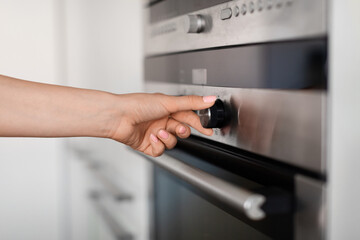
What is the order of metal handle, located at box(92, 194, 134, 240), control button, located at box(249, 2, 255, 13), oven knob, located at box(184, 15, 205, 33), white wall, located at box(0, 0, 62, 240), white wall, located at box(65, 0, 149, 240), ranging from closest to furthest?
control button, located at box(249, 2, 255, 13)
oven knob, located at box(184, 15, 205, 33)
white wall, located at box(65, 0, 149, 240)
metal handle, located at box(92, 194, 134, 240)
white wall, located at box(0, 0, 62, 240)

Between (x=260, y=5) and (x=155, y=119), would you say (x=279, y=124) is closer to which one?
(x=260, y=5)

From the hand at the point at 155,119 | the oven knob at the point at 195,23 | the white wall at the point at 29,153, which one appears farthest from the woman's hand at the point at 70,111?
the white wall at the point at 29,153

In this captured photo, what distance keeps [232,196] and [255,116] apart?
0.12 meters

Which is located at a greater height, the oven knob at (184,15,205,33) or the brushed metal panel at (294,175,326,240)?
the oven knob at (184,15,205,33)

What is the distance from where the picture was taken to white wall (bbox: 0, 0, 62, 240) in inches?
69.9

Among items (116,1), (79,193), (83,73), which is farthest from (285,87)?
(79,193)

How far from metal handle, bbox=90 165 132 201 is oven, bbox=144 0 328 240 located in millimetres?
392

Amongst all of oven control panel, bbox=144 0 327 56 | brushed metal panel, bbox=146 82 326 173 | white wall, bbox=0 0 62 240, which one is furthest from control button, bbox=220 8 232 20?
white wall, bbox=0 0 62 240

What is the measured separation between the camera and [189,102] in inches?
22.9

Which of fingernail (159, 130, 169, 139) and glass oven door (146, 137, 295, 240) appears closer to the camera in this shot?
glass oven door (146, 137, 295, 240)

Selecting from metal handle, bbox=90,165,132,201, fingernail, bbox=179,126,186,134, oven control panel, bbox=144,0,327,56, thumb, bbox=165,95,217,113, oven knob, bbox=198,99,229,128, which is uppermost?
oven control panel, bbox=144,0,327,56

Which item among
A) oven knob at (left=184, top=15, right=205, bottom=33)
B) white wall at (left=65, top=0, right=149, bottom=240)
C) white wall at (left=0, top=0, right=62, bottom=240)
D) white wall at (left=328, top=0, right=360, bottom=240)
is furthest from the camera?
white wall at (left=0, top=0, right=62, bottom=240)

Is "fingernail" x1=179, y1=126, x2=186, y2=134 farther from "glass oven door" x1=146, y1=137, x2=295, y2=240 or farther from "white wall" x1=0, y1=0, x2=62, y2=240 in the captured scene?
"white wall" x1=0, y1=0, x2=62, y2=240

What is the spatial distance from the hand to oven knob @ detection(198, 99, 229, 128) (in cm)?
1
